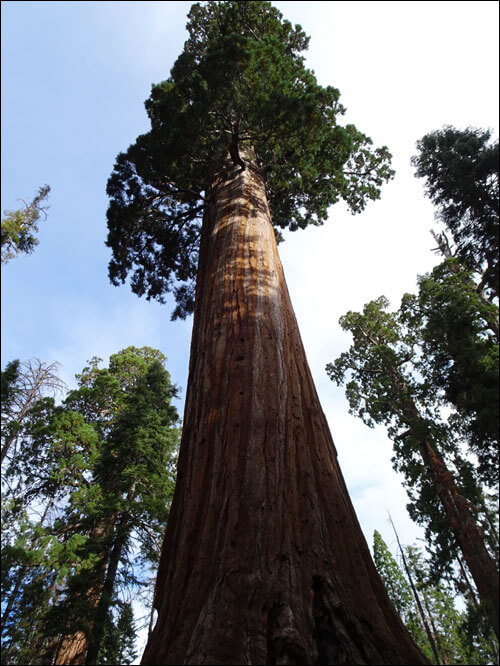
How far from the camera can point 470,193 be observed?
10.1 m

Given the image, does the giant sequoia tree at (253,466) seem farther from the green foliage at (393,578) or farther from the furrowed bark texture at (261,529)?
the green foliage at (393,578)

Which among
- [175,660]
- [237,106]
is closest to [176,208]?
[237,106]

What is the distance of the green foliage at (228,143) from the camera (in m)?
5.85

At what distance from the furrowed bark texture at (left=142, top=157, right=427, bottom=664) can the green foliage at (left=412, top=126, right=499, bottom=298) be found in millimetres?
8261

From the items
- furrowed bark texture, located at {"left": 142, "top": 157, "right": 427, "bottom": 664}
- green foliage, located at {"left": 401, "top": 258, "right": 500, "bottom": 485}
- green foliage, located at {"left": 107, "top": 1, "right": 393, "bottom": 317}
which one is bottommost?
furrowed bark texture, located at {"left": 142, "top": 157, "right": 427, "bottom": 664}

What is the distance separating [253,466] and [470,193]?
439 inches

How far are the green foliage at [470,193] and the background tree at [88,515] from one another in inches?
419

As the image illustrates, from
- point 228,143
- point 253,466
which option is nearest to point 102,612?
point 253,466

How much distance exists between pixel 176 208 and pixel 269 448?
7.69 meters

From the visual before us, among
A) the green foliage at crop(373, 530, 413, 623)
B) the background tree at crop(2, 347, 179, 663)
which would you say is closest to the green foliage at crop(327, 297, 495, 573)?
the background tree at crop(2, 347, 179, 663)

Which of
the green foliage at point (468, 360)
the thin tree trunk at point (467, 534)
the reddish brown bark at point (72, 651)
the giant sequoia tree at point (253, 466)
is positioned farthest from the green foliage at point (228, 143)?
the reddish brown bark at point (72, 651)

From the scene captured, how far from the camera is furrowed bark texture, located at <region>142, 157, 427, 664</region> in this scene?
139 centimetres

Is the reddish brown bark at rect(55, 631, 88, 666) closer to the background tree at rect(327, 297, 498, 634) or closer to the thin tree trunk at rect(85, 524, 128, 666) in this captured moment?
the thin tree trunk at rect(85, 524, 128, 666)

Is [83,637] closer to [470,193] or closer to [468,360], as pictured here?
[468,360]
